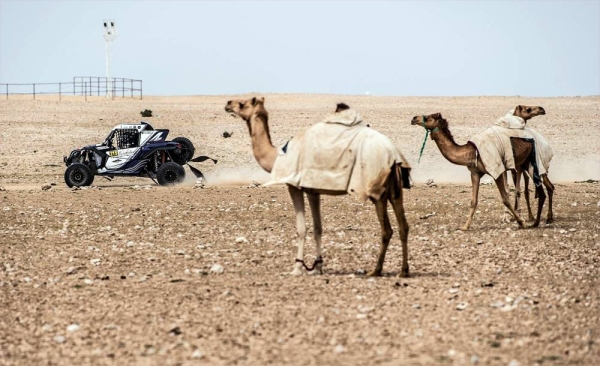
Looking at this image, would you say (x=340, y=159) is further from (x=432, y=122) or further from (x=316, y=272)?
(x=432, y=122)

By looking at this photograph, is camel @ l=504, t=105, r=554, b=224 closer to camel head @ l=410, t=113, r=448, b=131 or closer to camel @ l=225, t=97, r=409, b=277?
camel head @ l=410, t=113, r=448, b=131

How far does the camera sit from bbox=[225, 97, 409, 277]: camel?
1255 centimetres

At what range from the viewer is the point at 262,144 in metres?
13.5

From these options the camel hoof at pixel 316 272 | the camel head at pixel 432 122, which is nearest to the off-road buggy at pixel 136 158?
the camel head at pixel 432 122

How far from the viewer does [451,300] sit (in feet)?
37.1

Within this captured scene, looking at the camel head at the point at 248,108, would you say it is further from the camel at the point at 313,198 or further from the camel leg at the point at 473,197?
the camel leg at the point at 473,197

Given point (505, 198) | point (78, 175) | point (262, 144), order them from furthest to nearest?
point (78, 175) → point (505, 198) → point (262, 144)

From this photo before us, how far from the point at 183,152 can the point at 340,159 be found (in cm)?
1687

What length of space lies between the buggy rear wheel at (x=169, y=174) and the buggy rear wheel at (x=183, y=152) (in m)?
0.54

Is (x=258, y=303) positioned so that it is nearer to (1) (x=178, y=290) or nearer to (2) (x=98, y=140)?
(1) (x=178, y=290)

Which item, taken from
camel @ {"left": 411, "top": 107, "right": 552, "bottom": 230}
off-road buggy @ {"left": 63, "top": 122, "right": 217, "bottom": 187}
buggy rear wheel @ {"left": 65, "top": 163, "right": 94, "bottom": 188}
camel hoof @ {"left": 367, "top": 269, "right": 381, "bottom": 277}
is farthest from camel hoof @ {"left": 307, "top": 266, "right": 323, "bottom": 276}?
buggy rear wheel @ {"left": 65, "top": 163, "right": 94, "bottom": 188}

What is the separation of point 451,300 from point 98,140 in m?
34.9

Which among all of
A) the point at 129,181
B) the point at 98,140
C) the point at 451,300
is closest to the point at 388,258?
the point at 451,300

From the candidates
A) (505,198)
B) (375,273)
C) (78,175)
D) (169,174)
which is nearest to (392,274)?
(375,273)
